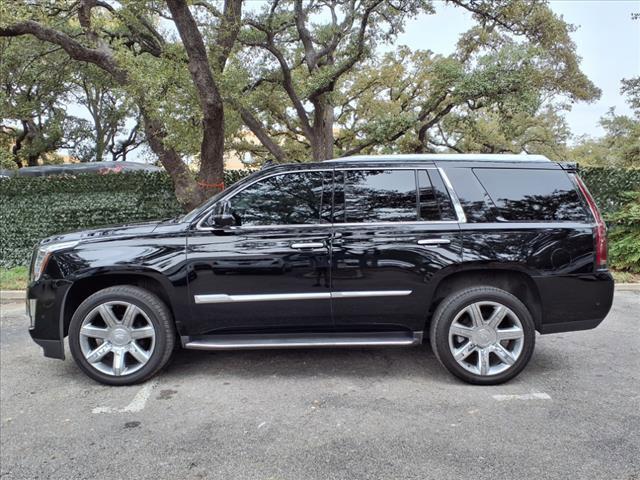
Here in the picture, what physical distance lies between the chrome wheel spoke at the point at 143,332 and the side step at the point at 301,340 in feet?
0.85

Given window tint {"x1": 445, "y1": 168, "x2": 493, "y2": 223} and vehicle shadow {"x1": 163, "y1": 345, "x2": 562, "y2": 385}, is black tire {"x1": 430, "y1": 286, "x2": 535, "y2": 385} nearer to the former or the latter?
vehicle shadow {"x1": 163, "y1": 345, "x2": 562, "y2": 385}

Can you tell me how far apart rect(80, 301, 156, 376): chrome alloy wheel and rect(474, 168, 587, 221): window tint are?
3031mm

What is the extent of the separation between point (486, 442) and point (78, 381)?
3.26 metres

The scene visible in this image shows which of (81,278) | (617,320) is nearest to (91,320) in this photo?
(81,278)

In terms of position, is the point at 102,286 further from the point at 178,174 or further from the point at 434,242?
the point at 178,174

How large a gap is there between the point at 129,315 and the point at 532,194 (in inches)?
136

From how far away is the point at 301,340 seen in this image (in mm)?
3652

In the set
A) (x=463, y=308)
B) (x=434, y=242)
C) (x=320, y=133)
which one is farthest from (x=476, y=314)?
(x=320, y=133)

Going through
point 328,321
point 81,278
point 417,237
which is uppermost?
point 417,237

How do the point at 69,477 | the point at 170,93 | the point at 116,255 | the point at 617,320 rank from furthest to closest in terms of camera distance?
the point at 170,93
the point at 617,320
the point at 116,255
the point at 69,477

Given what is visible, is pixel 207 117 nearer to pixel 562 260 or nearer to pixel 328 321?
pixel 328 321

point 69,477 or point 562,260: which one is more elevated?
point 562,260

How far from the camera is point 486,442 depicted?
2.78 m

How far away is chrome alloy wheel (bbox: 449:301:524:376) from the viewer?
11.7 ft
